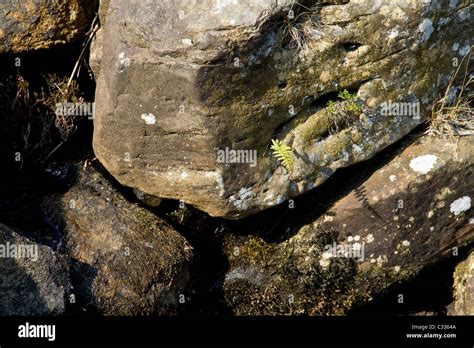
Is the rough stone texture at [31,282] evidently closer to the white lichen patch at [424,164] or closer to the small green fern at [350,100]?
the small green fern at [350,100]

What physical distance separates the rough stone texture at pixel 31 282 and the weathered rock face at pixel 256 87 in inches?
53.5

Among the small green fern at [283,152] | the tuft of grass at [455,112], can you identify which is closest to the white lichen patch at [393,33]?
the tuft of grass at [455,112]

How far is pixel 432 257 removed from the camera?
8.57m

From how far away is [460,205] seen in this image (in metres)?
8.36

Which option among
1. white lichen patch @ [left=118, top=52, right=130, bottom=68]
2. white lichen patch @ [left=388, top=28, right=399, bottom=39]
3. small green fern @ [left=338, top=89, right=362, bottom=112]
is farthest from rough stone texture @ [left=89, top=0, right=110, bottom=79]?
white lichen patch @ [left=388, top=28, right=399, bottom=39]

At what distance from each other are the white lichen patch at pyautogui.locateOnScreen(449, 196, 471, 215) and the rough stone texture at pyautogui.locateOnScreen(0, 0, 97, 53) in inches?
186

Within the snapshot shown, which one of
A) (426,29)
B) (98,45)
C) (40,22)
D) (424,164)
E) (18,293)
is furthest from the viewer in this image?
(98,45)

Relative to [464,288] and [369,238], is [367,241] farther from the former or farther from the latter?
[464,288]

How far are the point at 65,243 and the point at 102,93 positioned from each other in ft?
Answer: 5.45

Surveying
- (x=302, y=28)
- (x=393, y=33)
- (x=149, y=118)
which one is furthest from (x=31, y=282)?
(x=393, y=33)

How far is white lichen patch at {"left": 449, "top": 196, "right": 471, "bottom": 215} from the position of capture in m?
8.34

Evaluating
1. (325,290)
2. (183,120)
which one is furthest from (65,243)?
(325,290)

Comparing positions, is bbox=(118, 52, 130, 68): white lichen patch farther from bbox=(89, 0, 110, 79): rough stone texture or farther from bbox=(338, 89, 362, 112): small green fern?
bbox=(338, 89, 362, 112): small green fern

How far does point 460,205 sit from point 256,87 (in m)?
2.91
